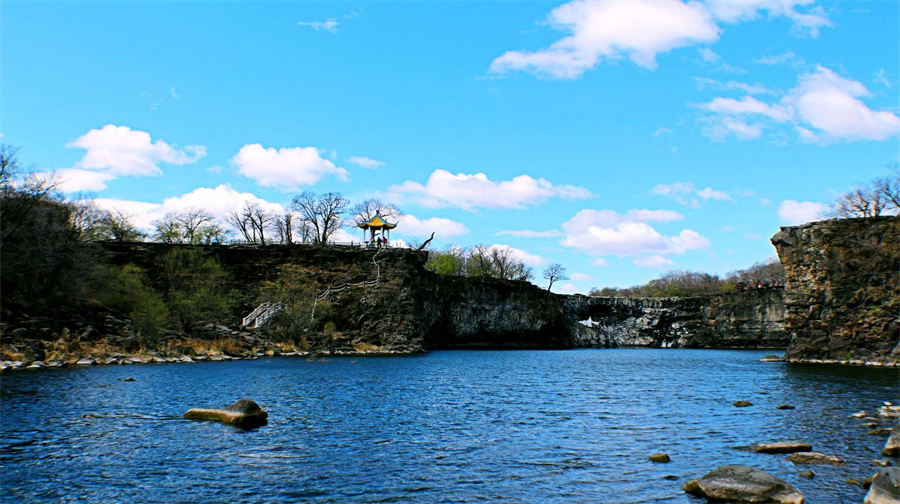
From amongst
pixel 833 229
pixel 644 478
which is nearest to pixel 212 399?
pixel 644 478

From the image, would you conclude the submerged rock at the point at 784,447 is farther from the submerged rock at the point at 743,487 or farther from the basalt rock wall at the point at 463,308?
the basalt rock wall at the point at 463,308

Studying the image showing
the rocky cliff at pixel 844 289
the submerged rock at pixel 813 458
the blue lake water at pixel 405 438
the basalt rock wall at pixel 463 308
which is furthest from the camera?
the basalt rock wall at pixel 463 308

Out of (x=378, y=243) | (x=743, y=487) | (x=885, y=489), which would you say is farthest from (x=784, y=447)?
(x=378, y=243)

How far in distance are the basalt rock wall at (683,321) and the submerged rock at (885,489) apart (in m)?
93.3

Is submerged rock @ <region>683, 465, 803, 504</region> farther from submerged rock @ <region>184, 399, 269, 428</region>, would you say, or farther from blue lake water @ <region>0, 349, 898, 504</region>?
submerged rock @ <region>184, 399, 269, 428</region>

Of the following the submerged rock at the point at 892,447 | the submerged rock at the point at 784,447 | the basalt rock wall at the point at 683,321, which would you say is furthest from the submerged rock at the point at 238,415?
the basalt rock wall at the point at 683,321

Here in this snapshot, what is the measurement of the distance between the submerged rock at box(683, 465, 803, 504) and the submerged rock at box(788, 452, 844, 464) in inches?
126

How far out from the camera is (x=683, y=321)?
105 meters

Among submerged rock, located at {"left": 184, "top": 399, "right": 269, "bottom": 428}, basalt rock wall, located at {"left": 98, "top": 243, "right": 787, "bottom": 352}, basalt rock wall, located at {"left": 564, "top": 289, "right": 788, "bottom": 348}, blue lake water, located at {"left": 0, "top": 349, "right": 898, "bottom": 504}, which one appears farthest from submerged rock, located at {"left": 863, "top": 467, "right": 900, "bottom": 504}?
basalt rock wall, located at {"left": 564, "top": 289, "right": 788, "bottom": 348}

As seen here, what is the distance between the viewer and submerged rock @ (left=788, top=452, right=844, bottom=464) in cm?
1533

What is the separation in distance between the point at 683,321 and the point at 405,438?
9514 centimetres

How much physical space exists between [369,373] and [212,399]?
15364mm

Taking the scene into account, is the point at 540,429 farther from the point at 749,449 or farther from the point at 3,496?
the point at 3,496

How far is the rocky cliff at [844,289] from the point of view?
48344mm
